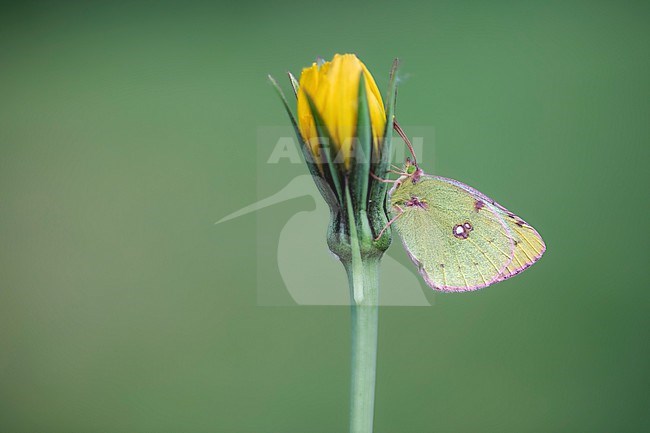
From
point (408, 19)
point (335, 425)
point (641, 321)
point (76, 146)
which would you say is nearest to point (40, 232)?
point (76, 146)

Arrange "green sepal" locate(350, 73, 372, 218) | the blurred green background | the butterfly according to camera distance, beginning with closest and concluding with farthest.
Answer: "green sepal" locate(350, 73, 372, 218), the butterfly, the blurred green background

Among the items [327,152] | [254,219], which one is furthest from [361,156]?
[254,219]

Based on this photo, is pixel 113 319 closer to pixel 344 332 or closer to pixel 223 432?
pixel 223 432

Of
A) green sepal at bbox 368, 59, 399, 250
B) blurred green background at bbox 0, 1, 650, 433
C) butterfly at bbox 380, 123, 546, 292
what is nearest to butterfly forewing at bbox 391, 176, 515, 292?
butterfly at bbox 380, 123, 546, 292

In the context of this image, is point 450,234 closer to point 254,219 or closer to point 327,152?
point 327,152

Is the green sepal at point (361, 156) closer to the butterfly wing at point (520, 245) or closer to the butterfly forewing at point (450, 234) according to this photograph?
the butterfly forewing at point (450, 234)

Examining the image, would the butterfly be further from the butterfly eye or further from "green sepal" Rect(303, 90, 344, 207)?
"green sepal" Rect(303, 90, 344, 207)
